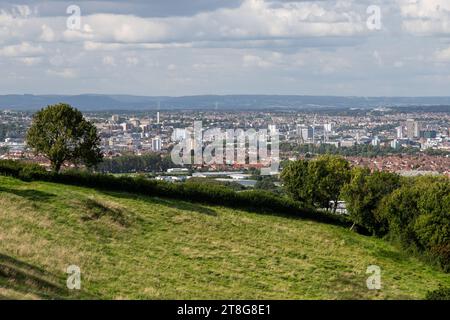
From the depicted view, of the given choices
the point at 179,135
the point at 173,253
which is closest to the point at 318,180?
the point at 173,253

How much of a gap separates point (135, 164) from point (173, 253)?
8029cm

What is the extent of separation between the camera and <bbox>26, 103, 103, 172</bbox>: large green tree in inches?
1725

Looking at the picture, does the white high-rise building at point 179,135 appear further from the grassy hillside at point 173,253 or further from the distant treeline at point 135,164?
the grassy hillside at point 173,253

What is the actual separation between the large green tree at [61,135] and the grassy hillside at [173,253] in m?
4.12

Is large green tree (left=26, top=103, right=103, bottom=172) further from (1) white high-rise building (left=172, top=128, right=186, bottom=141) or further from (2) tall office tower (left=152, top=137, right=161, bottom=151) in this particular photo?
(1) white high-rise building (left=172, top=128, right=186, bottom=141)

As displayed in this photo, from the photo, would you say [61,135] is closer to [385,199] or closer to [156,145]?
[385,199]

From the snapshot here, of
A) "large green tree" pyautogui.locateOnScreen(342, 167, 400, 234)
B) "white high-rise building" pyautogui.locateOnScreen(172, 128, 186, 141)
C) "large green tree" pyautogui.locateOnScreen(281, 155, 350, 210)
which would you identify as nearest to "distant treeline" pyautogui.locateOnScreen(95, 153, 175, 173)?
"white high-rise building" pyautogui.locateOnScreen(172, 128, 186, 141)

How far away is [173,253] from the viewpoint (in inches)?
1176

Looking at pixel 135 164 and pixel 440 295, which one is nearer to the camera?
pixel 440 295

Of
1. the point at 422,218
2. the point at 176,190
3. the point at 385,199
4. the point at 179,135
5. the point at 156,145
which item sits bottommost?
the point at 156,145

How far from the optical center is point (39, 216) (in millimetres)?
31547
